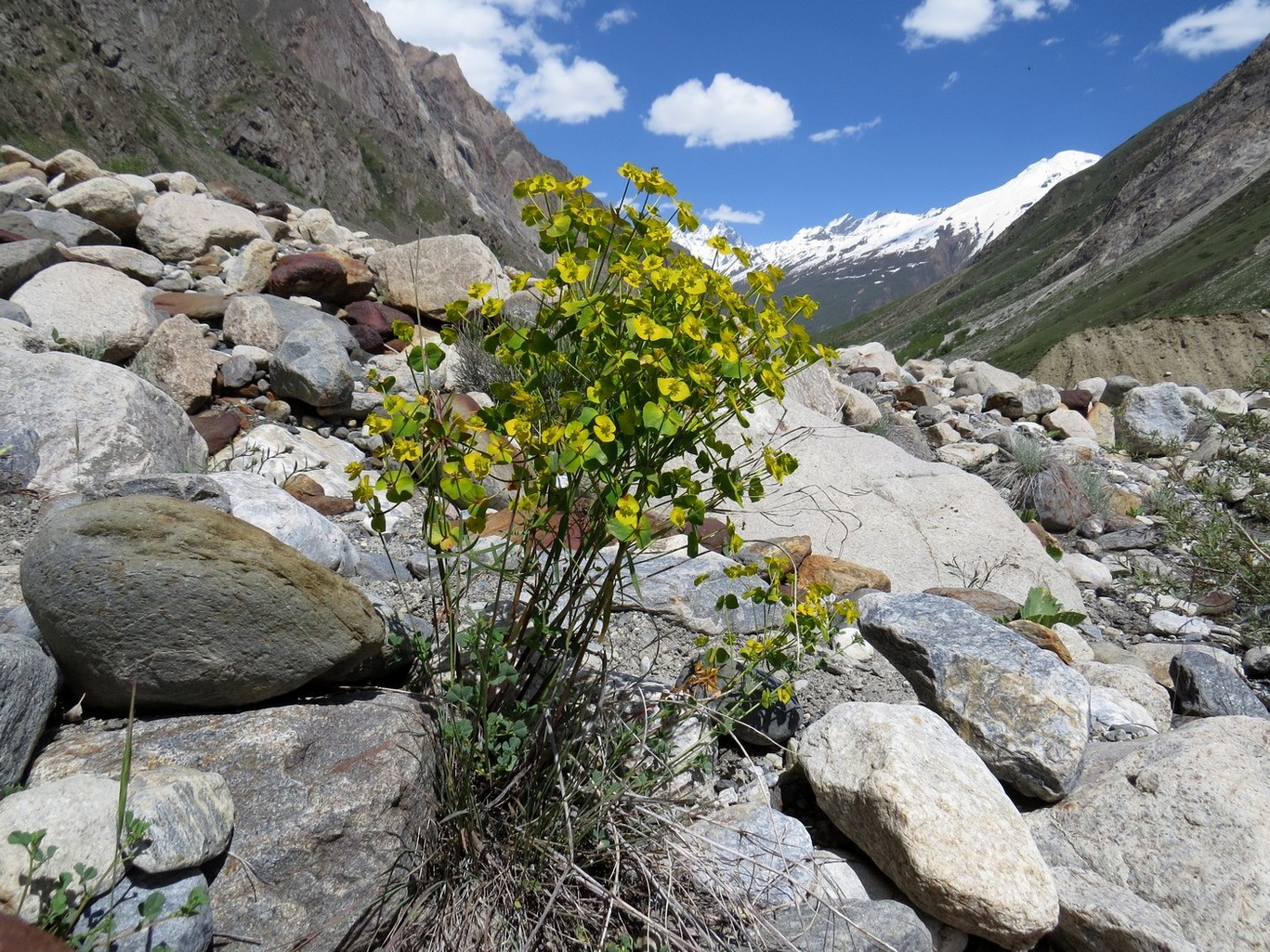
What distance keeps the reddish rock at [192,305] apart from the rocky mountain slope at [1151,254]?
4733cm

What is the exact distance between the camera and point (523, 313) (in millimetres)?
7637

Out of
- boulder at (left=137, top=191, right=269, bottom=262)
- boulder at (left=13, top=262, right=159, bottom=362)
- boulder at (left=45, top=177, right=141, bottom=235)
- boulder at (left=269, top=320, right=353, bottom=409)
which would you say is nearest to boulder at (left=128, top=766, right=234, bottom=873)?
boulder at (left=269, top=320, right=353, bottom=409)

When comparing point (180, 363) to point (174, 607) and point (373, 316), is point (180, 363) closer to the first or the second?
point (373, 316)

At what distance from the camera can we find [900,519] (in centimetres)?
527

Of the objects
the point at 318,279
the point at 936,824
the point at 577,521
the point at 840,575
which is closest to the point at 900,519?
the point at 840,575

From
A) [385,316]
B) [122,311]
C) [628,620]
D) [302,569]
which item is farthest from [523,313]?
[302,569]

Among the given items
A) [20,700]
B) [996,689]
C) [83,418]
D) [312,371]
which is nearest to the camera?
[20,700]

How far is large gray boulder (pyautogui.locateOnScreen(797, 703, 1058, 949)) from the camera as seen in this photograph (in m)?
2.28

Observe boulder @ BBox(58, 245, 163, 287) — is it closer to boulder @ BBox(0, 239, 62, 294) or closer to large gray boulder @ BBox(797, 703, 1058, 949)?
boulder @ BBox(0, 239, 62, 294)

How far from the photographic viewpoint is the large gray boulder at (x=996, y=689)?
9.20 feet

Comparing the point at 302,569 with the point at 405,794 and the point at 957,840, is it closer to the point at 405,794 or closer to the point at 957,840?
the point at 405,794

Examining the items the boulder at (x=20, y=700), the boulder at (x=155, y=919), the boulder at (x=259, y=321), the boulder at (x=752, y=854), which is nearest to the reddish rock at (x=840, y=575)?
the boulder at (x=752, y=854)

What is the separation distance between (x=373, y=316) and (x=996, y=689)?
6.47 metres

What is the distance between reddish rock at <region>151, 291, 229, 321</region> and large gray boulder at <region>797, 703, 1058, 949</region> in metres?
6.05
